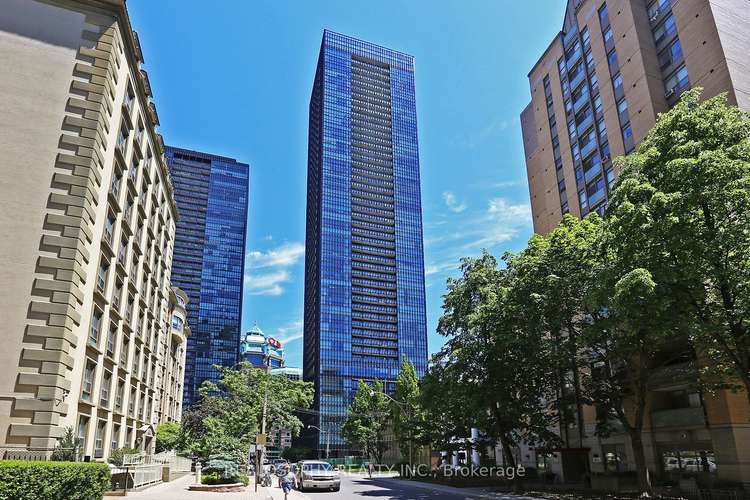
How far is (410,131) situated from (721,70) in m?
148

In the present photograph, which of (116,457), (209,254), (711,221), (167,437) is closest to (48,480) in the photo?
(116,457)

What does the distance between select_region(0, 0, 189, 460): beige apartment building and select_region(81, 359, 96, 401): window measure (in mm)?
48

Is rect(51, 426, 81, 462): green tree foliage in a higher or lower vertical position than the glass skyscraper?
lower

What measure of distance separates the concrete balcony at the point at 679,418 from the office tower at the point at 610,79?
15012 mm

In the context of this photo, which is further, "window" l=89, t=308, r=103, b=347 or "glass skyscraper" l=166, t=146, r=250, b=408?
"glass skyscraper" l=166, t=146, r=250, b=408

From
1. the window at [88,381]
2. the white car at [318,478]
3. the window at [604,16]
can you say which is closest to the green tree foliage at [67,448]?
the window at [88,381]

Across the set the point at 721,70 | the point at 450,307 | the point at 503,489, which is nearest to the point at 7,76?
the point at 450,307

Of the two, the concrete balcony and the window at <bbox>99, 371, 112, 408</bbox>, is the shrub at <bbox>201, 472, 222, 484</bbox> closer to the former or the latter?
the window at <bbox>99, 371, 112, 408</bbox>

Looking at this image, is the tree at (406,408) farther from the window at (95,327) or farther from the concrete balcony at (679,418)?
the window at (95,327)

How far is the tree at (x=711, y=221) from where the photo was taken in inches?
712

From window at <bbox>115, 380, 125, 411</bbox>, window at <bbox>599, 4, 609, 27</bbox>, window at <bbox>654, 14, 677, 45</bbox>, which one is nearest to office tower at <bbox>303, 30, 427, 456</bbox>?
window at <bbox>599, 4, 609, 27</bbox>

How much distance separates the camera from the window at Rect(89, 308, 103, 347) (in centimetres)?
2285

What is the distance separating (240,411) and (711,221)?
39.1 metres

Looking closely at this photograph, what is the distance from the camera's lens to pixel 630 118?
37.7 meters
